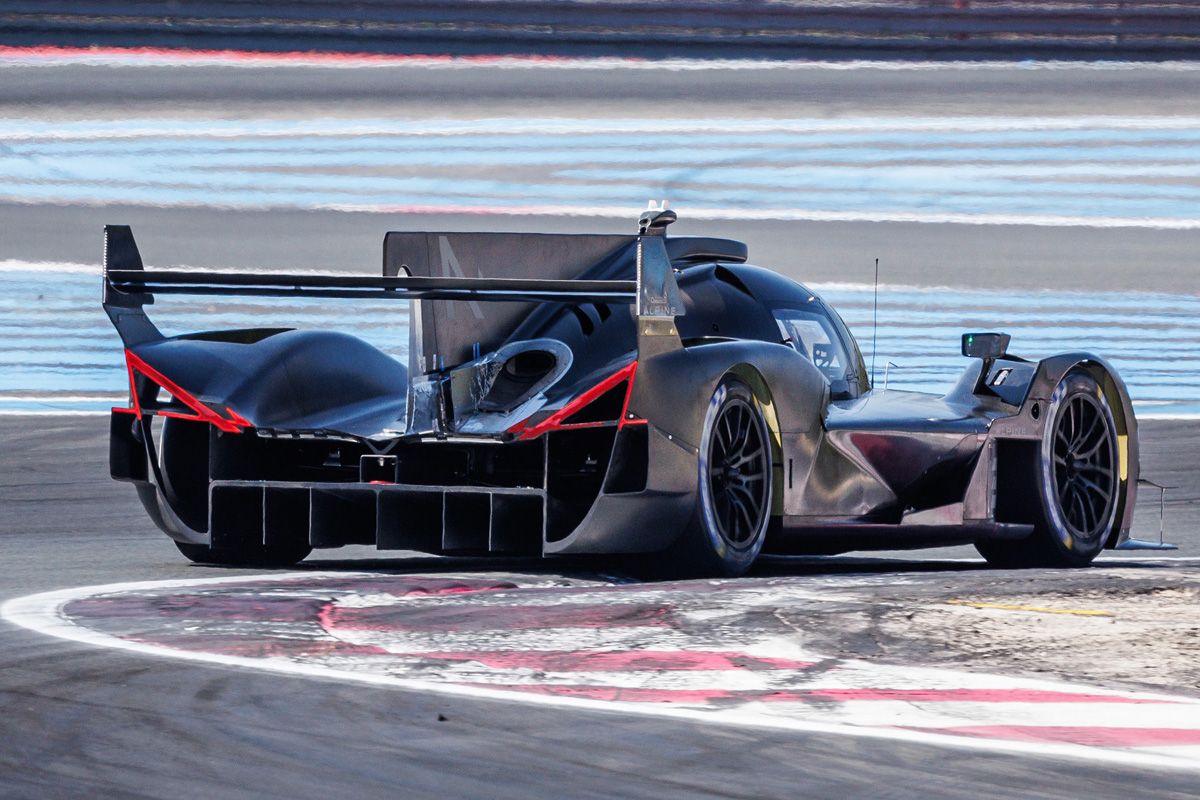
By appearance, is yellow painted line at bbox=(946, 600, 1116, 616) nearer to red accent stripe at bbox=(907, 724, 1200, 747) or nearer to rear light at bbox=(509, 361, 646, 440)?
rear light at bbox=(509, 361, 646, 440)

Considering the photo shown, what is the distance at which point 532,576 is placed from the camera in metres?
6.46

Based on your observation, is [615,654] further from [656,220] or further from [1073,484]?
[1073,484]

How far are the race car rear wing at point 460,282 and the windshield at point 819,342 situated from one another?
0.66 metres

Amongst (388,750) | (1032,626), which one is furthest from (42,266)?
(388,750)

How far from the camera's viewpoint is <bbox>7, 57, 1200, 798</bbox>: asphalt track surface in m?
3.00

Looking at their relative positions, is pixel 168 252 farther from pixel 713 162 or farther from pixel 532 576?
pixel 532 576

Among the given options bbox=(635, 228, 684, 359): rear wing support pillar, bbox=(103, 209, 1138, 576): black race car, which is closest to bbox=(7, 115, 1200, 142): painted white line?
bbox=(103, 209, 1138, 576): black race car

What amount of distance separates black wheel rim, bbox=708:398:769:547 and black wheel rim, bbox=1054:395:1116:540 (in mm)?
1641

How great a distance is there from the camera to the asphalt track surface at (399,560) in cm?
300

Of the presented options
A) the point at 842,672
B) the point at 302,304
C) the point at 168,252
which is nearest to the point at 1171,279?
the point at 302,304

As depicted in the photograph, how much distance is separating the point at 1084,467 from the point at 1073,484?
0.34ft

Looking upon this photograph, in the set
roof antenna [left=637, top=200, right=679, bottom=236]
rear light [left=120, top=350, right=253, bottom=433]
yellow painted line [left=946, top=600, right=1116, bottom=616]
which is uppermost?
roof antenna [left=637, top=200, right=679, bottom=236]

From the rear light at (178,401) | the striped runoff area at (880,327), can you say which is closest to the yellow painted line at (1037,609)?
the rear light at (178,401)

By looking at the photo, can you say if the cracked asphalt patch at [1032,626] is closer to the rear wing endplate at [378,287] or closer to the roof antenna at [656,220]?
the rear wing endplate at [378,287]
